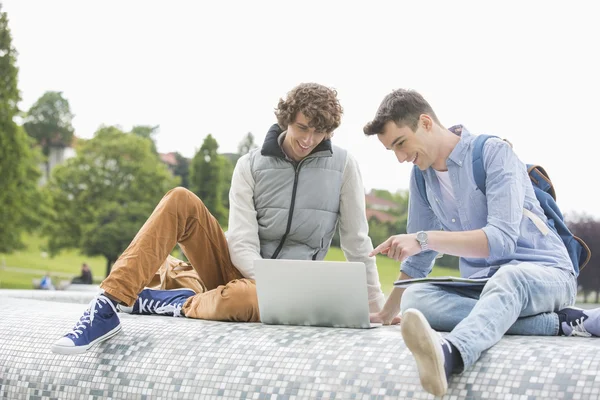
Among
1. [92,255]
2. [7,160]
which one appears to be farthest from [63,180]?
[7,160]

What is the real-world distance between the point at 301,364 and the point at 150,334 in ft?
2.70

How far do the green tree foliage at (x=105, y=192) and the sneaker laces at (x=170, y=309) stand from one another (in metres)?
31.3

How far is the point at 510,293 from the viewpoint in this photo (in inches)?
115

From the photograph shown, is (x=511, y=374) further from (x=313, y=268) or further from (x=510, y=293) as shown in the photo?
(x=313, y=268)

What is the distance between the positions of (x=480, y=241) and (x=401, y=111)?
66 centimetres

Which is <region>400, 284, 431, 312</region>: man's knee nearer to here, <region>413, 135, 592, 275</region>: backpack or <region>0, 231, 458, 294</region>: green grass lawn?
<region>413, 135, 592, 275</region>: backpack

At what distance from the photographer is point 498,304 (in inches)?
112

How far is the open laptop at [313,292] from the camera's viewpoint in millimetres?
3211

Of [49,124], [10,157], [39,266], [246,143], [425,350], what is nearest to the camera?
[425,350]

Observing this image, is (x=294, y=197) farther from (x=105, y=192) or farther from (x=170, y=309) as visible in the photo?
(x=105, y=192)

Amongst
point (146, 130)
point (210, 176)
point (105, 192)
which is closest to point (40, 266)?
point (105, 192)

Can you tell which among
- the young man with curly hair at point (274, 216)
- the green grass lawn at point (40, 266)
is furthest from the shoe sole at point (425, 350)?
the green grass lawn at point (40, 266)

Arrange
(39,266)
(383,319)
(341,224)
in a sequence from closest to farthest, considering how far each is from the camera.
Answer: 1. (383,319)
2. (341,224)
3. (39,266)

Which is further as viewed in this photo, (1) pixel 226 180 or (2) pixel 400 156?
(1) pixel 226 180
